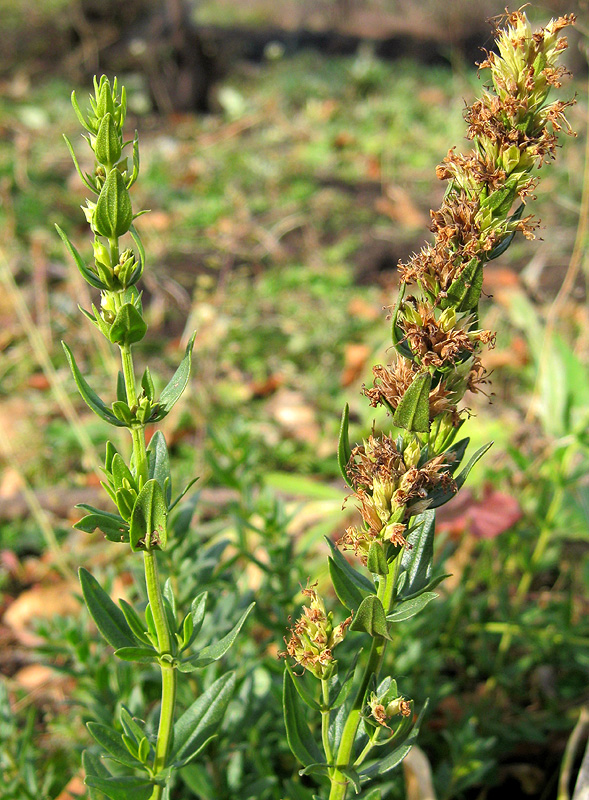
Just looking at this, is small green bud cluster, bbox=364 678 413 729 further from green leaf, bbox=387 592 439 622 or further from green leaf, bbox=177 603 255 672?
green leaf, bbox=177 603 255 672

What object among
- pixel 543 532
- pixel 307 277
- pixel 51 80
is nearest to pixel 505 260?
pixel 307 277

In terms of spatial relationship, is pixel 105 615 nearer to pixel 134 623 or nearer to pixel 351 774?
pixel 134 623

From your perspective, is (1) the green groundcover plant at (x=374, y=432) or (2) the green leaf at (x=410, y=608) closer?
(1) the green groundcover plant at (x=374, y=432)

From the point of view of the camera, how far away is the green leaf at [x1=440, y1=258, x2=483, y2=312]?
2.76 ft

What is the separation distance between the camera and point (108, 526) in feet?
3.11

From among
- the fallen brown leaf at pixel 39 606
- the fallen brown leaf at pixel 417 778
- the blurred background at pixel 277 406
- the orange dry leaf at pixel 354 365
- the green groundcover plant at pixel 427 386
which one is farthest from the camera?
the orange dry leaf at pixel 354 365

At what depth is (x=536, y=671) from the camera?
6.68 ft

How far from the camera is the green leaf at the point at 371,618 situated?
2.89ft

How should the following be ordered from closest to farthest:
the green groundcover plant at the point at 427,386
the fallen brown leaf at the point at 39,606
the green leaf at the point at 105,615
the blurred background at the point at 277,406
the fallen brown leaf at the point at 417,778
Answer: the green groundcover plant at the point at 427,386 → the green leaf at the point at 105,615 → the fallen brown leaf at the point at 417,778 → the blurred background at the point at 277,406 → the fallen brown leaf at the point at 39,606

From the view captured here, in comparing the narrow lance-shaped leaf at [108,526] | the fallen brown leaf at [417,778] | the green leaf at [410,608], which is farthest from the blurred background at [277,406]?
the narrow lance-shaped leaf at [108,526]

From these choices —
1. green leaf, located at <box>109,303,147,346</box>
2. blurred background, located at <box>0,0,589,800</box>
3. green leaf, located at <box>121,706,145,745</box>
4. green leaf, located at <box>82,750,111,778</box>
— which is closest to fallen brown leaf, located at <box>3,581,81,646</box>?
blurred background, located at <box>0,0,589,800</box>

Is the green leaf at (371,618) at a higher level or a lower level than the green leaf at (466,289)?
lower

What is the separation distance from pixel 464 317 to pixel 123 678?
121 centimetres

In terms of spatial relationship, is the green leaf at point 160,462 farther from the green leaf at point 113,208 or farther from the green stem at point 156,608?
the green leaf at point 113,208
